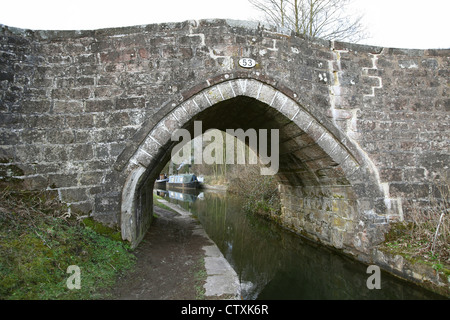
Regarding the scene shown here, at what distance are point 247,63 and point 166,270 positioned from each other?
3.08 metres

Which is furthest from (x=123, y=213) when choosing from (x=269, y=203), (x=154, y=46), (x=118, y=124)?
(x=269, y=203)

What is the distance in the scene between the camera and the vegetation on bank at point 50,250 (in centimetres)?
262

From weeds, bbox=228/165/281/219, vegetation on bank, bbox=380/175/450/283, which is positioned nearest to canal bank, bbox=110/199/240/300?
vegetation on bank, bbox=380/175/450/283

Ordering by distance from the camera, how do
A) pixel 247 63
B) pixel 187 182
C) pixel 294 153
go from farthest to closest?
pixel 187 182
pixel 294 153
pixel 247 63

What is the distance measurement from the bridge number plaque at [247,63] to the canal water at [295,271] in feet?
10.5

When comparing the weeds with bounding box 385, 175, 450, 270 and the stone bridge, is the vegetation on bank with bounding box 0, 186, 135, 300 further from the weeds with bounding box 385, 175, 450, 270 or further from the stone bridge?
the weeds with bounding box 385, 175, 450, 270

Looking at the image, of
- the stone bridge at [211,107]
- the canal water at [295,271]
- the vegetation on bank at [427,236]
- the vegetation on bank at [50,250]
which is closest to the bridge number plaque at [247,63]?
the stone bridge at [211,107]

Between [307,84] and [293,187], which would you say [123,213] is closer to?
[307,84]

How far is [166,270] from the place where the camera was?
369 centimetres

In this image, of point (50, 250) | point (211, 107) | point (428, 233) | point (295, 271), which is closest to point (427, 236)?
point (428, 233)

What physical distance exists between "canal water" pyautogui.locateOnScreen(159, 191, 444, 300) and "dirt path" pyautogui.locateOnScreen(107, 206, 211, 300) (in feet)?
2.56

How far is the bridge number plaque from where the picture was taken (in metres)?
4.18

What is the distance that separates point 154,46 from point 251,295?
3.75 meters

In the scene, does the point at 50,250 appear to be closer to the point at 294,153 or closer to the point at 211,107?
the point at 211,107
